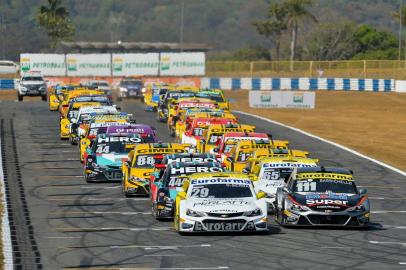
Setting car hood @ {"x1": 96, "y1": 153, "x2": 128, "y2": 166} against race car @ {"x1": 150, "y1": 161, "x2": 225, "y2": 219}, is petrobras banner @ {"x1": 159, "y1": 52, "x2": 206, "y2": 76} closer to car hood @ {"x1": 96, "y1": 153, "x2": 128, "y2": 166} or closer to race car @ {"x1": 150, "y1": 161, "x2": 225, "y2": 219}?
car hood @ {"x1": 96, "y1": 153, "x2": 128, "y2": 166}

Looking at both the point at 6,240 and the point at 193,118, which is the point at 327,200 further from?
the point at 193,118

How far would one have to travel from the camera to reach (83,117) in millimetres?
45969

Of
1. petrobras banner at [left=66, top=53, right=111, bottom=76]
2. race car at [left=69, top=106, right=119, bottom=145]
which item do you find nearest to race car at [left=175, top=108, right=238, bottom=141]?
race car at [left=69, top=106, right=119, bottom=145]

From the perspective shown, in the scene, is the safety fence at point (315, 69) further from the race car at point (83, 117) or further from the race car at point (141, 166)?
the race car at point (141, 166)

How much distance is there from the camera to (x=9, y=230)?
25672 mm

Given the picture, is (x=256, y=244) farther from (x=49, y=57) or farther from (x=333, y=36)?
(x=333, y=36)

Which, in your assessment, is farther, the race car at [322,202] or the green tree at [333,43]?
the green tree at [333,43]

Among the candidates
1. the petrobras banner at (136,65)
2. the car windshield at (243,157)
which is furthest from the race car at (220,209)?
the petrobras banner at (136,65)

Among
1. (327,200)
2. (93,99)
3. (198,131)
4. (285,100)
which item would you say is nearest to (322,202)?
(327,200)

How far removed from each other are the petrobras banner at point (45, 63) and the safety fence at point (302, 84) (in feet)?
40.0

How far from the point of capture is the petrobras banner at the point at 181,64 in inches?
4092

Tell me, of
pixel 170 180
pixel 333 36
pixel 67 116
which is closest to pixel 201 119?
pixel 67 116

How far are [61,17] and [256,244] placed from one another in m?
118

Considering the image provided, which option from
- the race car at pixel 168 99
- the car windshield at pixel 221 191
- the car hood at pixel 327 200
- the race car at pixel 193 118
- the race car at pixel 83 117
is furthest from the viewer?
the race car at pixel 168 99
